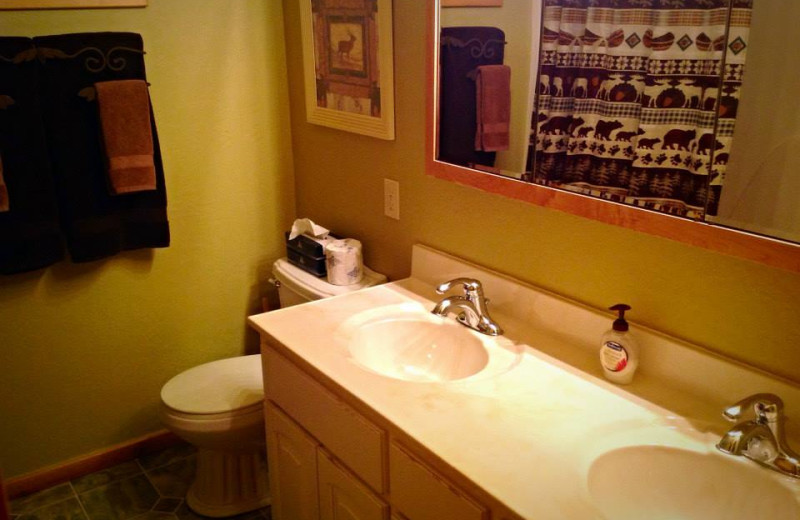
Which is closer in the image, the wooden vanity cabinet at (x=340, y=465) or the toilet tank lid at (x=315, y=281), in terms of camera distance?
the wooden vanity cabinet at (x=340, y=465)

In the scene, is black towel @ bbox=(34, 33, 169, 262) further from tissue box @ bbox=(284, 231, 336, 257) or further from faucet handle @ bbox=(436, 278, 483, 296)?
faucet handle @ bbox=(436, 278, 483, 296)

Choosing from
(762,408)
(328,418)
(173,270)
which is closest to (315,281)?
(173,270)

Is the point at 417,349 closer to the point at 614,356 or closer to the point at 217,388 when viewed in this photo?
the point at 614,356

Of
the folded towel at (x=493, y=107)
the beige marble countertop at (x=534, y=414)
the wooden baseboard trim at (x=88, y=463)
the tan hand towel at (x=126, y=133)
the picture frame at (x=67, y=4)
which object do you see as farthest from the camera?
the wooden baseboard trim at (x=88, y=463)

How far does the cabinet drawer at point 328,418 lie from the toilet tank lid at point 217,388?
355 millimetres

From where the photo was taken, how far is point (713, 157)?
1296 mm

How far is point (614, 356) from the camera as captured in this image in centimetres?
145

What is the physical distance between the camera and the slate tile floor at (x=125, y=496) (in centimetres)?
236

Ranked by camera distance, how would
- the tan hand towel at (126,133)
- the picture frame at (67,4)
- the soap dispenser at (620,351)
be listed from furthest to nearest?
the tan hand towel at (126,133), the picture frame at (67,4), the soap dispenser at (620,351)

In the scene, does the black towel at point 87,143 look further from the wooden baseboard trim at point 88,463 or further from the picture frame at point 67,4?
the wooden baseboard trim at point 88,463

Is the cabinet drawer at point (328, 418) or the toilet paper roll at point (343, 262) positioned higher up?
the toilet paper roll at point (343, 262)

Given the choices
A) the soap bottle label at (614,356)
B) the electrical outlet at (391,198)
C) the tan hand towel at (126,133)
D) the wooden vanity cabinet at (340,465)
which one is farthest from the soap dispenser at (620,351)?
the tan hand towel at (126,133)

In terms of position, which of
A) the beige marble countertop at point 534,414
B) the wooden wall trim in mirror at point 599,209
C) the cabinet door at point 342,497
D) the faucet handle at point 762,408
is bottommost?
the cabinet door at point 342,497

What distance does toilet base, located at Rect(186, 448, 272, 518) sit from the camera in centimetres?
235
